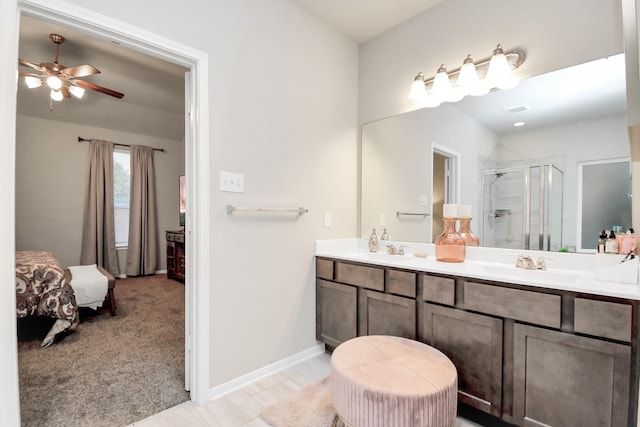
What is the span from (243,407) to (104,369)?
1.12 metres

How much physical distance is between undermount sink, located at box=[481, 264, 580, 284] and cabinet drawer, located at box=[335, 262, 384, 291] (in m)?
0.60

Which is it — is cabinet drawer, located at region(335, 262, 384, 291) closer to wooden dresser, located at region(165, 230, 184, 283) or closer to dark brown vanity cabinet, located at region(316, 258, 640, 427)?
dark brown vanity cabinet, located at region(316, 258, 640, 427)

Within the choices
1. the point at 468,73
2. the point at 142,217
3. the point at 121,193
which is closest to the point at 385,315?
the point at 468,73

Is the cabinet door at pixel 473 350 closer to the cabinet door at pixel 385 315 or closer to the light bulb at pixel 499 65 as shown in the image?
the cabinet door at pixel 385 315

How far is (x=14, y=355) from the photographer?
1240 millimetres

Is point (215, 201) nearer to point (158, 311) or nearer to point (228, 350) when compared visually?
point (228, 350)

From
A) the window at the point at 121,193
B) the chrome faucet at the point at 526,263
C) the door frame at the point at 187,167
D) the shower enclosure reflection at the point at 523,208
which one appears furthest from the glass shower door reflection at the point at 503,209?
the window at the point at 121,193

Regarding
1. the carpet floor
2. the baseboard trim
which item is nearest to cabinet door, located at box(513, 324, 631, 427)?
the baseboard trim

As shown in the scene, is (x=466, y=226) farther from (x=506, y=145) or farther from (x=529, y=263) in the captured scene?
(x=506, y=145)

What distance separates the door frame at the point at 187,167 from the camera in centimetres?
120

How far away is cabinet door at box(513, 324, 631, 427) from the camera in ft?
3.76

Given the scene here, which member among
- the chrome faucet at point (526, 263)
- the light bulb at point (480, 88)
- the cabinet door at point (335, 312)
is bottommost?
the cabinet door at point (335, 312)

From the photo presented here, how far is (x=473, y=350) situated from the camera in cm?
150

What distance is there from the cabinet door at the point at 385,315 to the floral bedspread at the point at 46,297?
240cm
